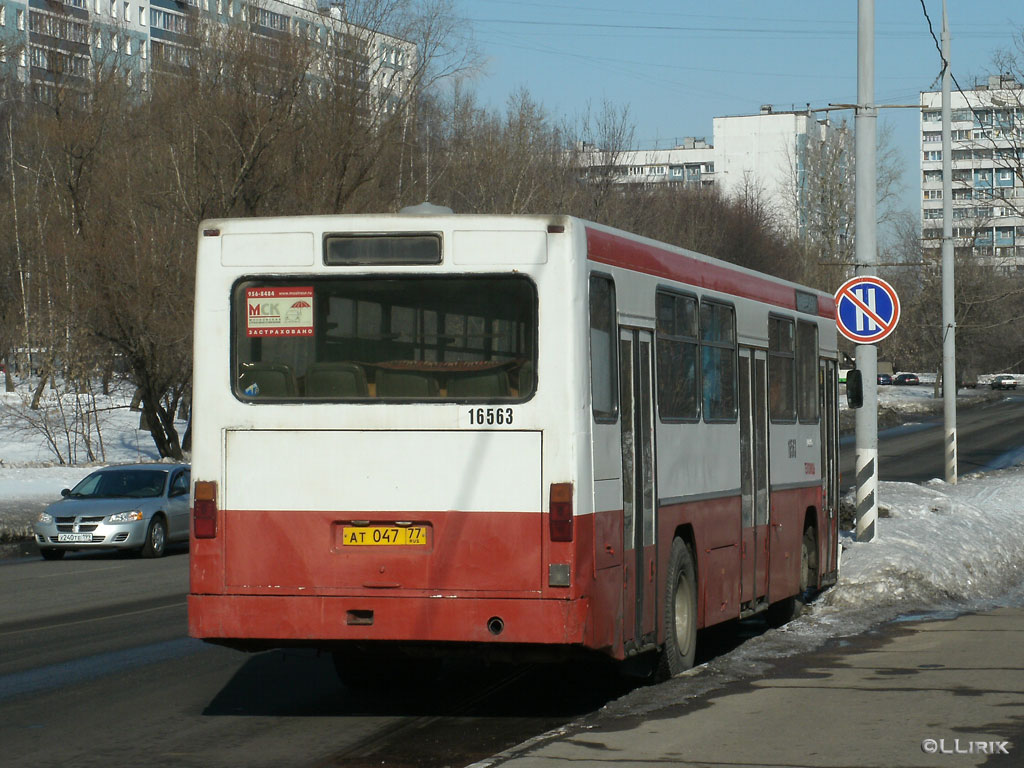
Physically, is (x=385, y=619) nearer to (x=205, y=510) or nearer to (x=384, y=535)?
(x=384, y=535)

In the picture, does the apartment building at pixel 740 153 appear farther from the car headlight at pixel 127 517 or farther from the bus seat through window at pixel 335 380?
the bus seat through window at pixel 335 380

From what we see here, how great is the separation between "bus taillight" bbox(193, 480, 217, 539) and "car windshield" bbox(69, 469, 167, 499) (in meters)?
14.7

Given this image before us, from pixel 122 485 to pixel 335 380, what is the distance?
15.7 meters

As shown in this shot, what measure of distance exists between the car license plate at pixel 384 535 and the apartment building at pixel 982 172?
45.6 feet

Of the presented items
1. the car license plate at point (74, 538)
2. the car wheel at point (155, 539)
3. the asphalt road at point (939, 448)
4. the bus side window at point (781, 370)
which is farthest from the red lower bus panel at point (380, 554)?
the asphalt road at point (939, 448)

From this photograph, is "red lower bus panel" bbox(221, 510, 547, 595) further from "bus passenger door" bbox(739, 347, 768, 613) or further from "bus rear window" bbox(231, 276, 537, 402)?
"bus passenger door" bbox(739, 347, 768, 613)

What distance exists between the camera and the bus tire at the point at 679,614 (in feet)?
33.5

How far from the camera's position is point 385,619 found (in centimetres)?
862

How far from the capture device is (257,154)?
35094mm

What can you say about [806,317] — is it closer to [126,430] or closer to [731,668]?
[731,668]

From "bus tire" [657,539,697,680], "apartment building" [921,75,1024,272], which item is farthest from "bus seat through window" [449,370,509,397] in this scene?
"apartment building" [921,75,1024,272]

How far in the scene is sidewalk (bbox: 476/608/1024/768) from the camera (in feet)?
24.8

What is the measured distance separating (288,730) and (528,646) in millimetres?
1459

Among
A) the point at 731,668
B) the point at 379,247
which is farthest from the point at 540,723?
the point at 379,247
